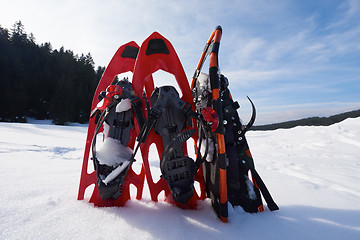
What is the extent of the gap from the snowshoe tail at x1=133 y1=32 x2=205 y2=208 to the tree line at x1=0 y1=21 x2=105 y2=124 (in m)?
23.6

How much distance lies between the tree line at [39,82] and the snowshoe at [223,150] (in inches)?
955

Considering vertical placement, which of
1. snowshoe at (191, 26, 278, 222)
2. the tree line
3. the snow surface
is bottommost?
the snow surface

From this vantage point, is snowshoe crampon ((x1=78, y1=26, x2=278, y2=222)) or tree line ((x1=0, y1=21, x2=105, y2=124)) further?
tree line ((x1=0, y1=21, x2=105, y2=124))

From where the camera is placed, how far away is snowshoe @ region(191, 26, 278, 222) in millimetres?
1365

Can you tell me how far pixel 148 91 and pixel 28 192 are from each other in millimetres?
1614

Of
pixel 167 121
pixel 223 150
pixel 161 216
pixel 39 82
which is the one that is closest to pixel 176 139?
pixel 167 121

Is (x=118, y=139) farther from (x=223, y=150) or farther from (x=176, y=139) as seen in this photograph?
(x=223, y=150)

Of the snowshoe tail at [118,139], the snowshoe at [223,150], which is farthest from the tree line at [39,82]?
the snowshoe at [223,150]

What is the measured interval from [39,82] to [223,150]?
103 ft

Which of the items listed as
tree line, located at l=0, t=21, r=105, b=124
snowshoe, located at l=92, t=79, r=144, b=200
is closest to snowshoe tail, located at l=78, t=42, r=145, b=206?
snowshoe, located at l=92, t=79, r=144, b=200

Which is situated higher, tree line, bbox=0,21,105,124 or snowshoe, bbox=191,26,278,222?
tree line, bbox=0,21,105,124

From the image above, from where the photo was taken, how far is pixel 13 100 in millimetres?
20125

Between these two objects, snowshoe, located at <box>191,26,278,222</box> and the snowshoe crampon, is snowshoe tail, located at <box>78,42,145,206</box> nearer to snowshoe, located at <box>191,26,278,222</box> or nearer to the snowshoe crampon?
the snowshoe crampon

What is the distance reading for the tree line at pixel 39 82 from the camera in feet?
67.7
